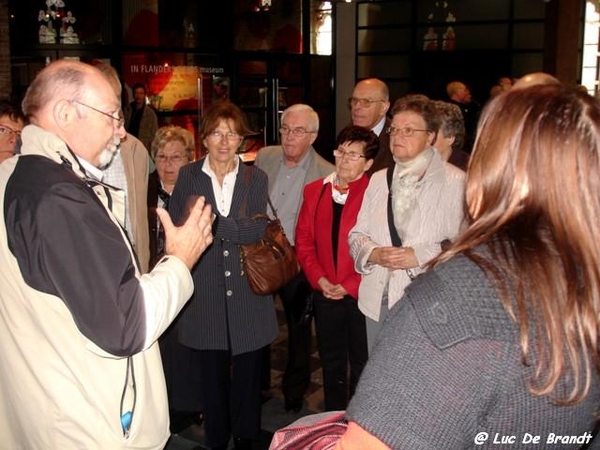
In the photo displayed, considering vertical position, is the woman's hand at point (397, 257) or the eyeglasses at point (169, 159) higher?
the eyeglasses at point (169, 159)

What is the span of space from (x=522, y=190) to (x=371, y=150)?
8.66ft

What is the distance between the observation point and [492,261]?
1.10 metres

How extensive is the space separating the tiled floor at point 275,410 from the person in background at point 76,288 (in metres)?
1.78

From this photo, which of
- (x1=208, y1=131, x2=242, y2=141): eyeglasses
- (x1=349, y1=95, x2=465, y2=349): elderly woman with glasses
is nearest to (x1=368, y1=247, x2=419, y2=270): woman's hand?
(x1=349, y1=95, x2=465, y2=349): elderly woman with glasses

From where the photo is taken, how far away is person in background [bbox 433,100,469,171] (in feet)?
13.7

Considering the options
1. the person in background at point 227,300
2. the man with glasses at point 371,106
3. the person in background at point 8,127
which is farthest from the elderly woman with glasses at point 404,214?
the person in background at point 8,127

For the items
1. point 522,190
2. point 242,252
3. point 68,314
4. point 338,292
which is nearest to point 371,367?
point 522,190

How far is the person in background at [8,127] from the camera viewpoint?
3426 mm

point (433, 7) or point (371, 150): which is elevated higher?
point (433, 7)

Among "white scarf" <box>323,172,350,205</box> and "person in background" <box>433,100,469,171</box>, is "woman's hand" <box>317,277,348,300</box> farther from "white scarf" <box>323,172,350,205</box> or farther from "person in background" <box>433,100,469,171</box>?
"person in background" <box>433,100,469,171</box>

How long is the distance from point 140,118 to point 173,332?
620 centimetres

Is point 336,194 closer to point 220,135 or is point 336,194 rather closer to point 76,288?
point 220,135

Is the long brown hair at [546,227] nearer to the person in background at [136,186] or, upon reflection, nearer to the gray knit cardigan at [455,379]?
the gray knit cardigan at [455,379]

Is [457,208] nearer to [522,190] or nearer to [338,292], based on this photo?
[338,292]
